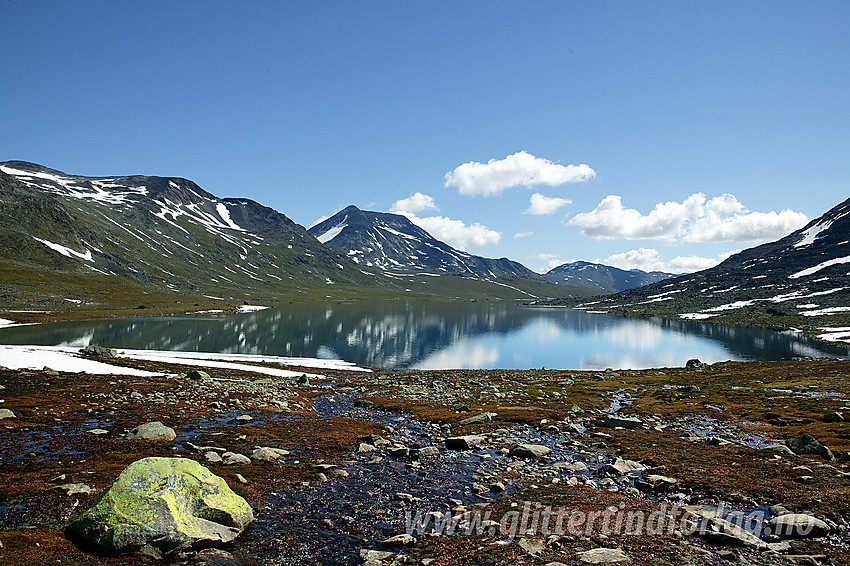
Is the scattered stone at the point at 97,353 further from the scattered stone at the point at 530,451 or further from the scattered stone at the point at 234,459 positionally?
the scattered stone at the point at 530,451

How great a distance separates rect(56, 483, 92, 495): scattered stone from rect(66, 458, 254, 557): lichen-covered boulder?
3.64 meters

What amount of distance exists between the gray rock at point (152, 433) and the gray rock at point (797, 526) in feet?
90.3

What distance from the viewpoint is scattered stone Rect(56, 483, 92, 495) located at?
1550cm

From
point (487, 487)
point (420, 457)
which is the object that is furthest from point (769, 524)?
point (420, 457)

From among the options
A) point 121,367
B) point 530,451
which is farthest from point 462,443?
point 121,367

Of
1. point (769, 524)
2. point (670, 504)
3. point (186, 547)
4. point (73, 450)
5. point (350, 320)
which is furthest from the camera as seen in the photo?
point (350, 320)

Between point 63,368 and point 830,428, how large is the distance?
7187 centimetres

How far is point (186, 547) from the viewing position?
12422mm

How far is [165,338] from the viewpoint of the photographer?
98.9 meters

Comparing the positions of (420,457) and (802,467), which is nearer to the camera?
(802,467)

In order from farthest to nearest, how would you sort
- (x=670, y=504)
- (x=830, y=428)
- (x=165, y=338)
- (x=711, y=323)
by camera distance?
(x=711, y=323) < (x=165, y=338) < (x=830, y=428) < (x=670, y=504)

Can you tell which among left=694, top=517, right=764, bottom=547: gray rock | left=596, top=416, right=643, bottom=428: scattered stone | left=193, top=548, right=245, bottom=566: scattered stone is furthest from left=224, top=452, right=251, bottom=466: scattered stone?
left=596, top=416, right=643, bottom=428: scattered stone

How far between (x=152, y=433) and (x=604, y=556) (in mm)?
23776

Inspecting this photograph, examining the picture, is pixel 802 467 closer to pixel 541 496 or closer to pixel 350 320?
pixel 541 496
